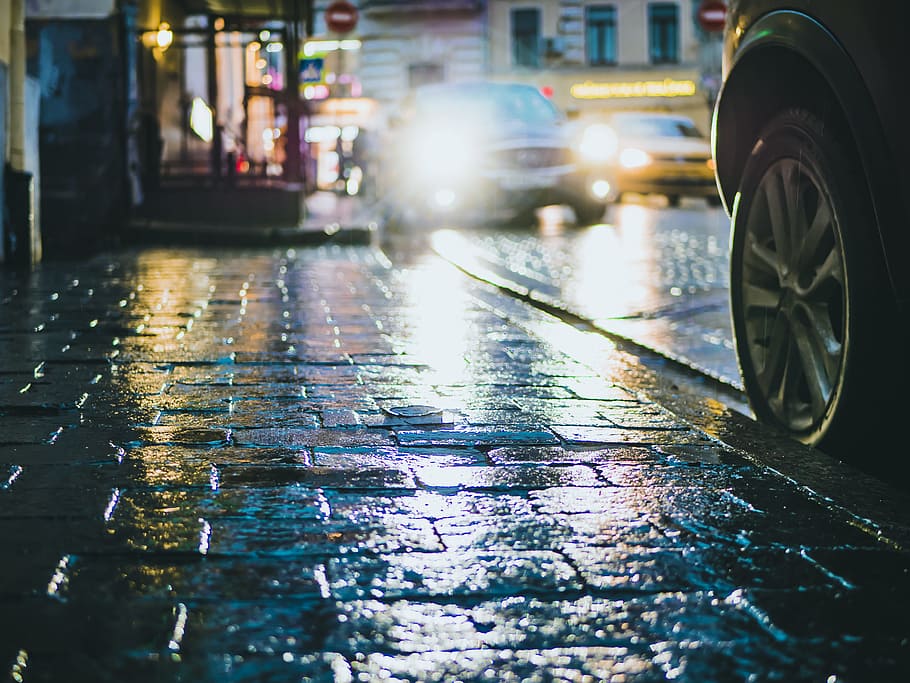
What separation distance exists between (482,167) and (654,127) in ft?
29.1

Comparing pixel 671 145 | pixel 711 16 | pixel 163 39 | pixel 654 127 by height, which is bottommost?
pixel 671 145

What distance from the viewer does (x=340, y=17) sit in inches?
1051

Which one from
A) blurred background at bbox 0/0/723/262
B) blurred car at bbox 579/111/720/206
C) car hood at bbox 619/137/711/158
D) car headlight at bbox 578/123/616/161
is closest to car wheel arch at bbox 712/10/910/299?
blurred background at bbox 0/0/723/262

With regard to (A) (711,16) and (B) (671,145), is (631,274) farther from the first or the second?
(A) (711,16)

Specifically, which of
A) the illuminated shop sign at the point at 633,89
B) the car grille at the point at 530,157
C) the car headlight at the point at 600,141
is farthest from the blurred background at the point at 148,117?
the illuminated shop sign at the point at 633,89

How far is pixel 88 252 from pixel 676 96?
3643cm

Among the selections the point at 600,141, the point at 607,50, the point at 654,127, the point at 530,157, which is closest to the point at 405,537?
the point at 530,157

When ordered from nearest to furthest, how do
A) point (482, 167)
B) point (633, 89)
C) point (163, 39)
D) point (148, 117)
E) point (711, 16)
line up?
point (148, 117), point (163, 39), point (482, 167), point (711, 16), point (633, 89)

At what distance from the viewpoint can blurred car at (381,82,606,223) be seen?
1778 cm

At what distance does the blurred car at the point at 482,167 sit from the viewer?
58.3ft

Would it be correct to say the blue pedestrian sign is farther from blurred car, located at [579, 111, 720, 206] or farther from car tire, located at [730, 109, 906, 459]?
car tire, located at [730, 109, 906, 459]

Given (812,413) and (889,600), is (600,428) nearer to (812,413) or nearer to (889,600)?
(812,413)

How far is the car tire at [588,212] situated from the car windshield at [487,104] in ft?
3.85

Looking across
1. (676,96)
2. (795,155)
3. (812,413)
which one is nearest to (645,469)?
(812,413)
